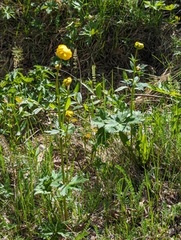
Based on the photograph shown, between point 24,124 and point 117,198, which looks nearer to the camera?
point 117,198

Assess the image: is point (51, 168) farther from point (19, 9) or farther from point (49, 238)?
point (19, 9)

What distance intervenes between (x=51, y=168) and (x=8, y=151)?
319 mm

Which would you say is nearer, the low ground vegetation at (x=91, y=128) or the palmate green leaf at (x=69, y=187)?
the palmate green leaf at (x=69, y=187)

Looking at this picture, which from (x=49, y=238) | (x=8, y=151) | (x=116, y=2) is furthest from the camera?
(x=116, y=2)

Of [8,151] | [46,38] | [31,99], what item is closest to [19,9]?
[46,38]

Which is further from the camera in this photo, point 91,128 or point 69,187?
point 91,128

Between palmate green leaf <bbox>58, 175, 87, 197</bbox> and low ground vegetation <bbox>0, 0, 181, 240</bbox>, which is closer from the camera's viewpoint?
palmate green leaf <bbox>58, 175, 87, 197</bbox>

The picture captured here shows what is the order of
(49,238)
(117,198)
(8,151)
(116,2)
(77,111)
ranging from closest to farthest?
1. (49,238)
2. (117,198)
3. (8,151)
4. (77,111)
5. (116,2)

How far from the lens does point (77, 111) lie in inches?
119

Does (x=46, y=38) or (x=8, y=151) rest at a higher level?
(x=46, y=38)

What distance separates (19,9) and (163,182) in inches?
71.4

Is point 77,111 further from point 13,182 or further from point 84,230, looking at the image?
point 84,230

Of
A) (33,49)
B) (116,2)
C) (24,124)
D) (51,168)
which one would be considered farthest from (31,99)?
(116,2)

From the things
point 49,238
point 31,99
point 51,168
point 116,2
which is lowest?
point 49,238
